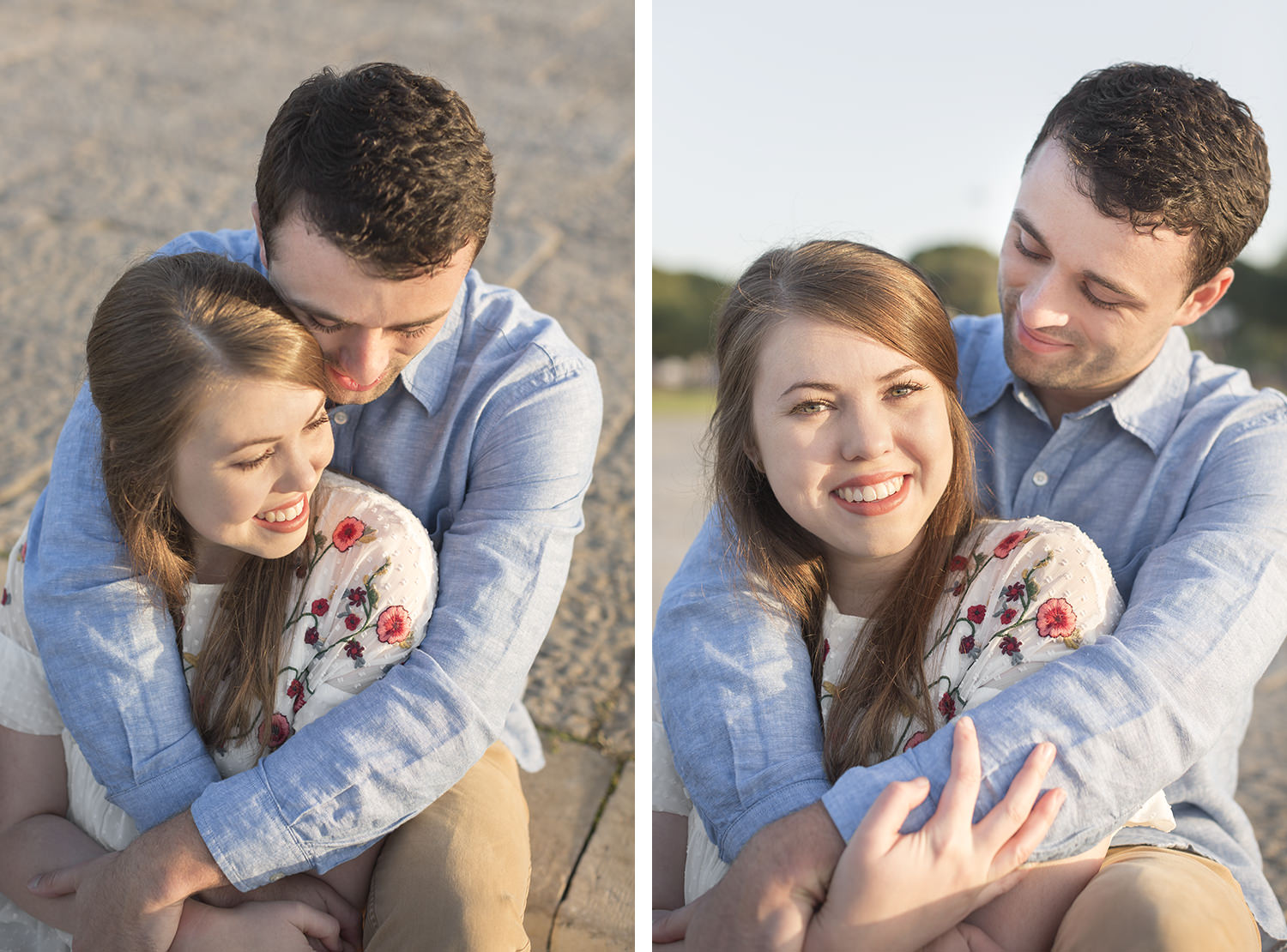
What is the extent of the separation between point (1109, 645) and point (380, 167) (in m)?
1.16

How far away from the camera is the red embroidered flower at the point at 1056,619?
65.9 inches

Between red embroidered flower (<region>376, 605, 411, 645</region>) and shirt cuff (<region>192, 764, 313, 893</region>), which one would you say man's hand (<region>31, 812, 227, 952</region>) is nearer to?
shirt cuff (<region>192, 764, 313, 893</region>)

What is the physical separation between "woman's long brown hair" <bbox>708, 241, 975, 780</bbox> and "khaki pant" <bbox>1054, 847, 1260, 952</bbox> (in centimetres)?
31

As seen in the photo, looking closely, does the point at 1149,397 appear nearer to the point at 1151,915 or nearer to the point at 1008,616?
the point at 1008,616

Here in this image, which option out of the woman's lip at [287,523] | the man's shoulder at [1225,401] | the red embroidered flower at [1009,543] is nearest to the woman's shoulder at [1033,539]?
the red embroidered flower at [1009,543]

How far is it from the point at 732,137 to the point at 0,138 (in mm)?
3341

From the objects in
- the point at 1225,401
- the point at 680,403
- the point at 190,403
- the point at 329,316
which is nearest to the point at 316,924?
the point at 190,403

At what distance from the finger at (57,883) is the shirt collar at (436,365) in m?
0.91

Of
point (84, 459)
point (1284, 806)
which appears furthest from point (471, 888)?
point (1284, 806)

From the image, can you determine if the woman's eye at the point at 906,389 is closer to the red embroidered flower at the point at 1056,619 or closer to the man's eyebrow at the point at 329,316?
the red embroidered flower at the point at 1056,619

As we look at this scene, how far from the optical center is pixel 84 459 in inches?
77.2

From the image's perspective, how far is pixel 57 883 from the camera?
1976mm

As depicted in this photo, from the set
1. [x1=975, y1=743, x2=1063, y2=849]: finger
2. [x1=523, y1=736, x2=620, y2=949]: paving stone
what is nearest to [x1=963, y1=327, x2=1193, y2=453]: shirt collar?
[x1=975, y1=743, x2=1063, y2=849]: finger

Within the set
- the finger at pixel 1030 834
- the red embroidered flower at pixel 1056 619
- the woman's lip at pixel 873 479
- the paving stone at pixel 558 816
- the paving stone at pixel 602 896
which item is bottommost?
the paving stone at pixel 602 896
